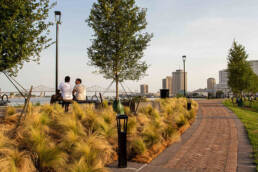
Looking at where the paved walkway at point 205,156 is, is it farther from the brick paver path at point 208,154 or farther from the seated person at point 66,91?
the seated person at point 66,91

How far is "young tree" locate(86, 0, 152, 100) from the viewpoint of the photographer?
1594 centimetres

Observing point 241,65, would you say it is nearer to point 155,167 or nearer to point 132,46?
point 132,46

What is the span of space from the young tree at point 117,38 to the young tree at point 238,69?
15478 mm

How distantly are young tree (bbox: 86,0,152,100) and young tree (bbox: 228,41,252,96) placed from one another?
15.5 metres

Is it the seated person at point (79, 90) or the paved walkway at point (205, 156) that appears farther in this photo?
the seated person at point (79, 90)

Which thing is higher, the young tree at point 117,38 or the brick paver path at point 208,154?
the young tree at point 117,38

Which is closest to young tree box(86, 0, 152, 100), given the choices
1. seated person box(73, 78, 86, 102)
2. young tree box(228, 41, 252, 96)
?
seated person box(73, 78, 86, 102)

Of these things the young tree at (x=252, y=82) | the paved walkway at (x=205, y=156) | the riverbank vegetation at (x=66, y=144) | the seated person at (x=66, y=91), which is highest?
the young tree at (x=252, y=82)

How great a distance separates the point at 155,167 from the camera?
4449 millimetres

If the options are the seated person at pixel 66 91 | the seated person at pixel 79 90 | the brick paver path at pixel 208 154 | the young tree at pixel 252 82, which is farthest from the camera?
the young tree at pixel 252 82

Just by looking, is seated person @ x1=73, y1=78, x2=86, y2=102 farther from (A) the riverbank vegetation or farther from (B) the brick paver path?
(B) the brick paver path

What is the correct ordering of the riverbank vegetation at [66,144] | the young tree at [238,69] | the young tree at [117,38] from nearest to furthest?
the riverbank vegetation at [66,144], the young tree at [117,38], the young tree at [238,69]

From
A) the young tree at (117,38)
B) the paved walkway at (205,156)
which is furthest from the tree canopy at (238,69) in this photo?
the paved walkway at (205,156)

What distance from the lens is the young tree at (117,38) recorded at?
15938mm
